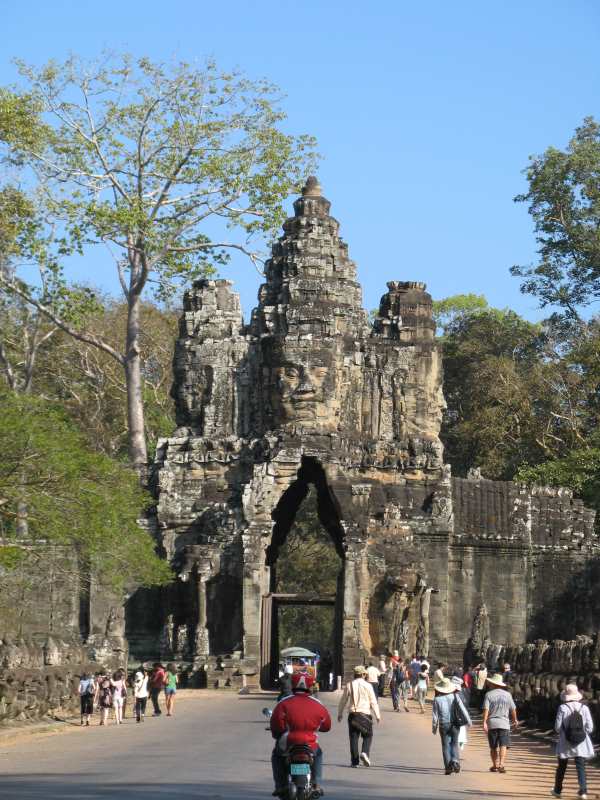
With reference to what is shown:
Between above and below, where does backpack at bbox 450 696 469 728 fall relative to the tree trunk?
below

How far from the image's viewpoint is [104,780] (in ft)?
58.9

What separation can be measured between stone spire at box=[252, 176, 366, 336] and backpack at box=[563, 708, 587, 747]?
31489mm

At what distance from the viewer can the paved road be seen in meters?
17.0

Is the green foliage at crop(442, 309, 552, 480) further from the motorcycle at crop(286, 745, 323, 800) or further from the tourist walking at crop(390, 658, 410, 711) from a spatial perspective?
the motorcycle at crop(286, 745, 323, 800)

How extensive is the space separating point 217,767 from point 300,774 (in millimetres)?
5524

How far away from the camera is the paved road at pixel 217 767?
55.9 feet

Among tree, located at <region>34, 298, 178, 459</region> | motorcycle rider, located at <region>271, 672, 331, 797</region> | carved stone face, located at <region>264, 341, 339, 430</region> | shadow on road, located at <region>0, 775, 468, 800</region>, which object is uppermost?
tree, located at <region>34, 298, 178, 459</region>

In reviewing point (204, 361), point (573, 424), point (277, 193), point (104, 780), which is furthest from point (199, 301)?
point (104, 780)

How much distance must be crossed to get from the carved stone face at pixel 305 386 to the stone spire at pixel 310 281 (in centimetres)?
69

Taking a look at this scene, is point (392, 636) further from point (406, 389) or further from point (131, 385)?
point (131, 385)

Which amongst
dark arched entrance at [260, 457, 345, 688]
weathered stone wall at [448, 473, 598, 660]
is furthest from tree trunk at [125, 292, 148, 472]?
weathered stone wall at [448, 473, 598, 660]

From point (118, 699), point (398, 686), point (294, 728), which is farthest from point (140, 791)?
point (398, 686)

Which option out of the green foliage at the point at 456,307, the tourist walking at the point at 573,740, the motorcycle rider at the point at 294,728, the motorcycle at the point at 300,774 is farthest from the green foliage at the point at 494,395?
the motorcycle at the point at 300,774

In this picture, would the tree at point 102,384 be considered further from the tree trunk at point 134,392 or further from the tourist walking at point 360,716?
the tourist walking at point 360,716
